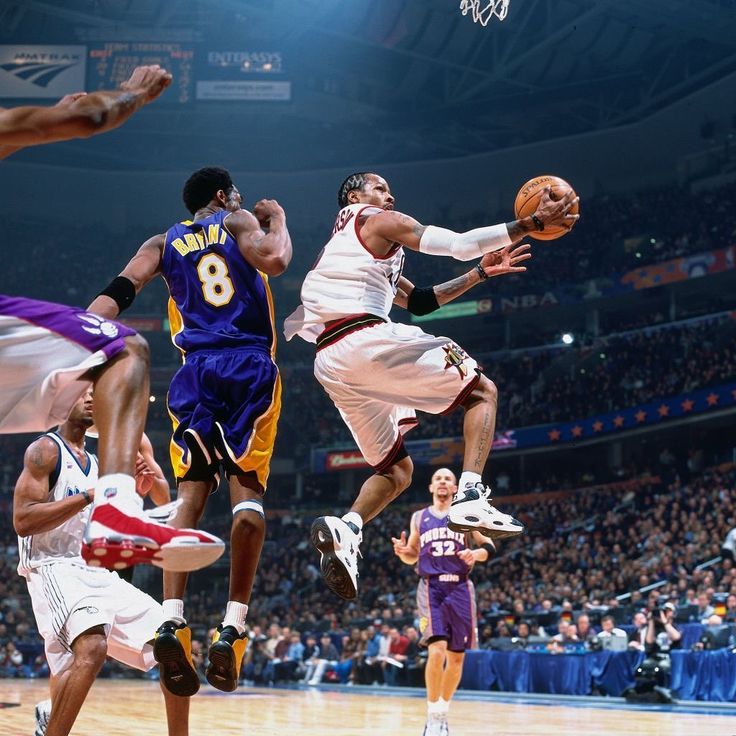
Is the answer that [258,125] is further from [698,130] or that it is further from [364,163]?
[698,130]

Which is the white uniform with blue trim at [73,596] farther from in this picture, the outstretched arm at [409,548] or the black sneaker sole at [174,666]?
the outstretched arm at [409,548]

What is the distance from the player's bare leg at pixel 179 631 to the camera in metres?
5.30

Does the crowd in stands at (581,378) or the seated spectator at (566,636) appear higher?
the crowd in stands at (581,378)

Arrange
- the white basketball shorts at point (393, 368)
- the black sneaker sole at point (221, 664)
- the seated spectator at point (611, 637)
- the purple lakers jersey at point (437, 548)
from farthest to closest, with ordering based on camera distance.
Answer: the seated spectator at point (611, 637) < the purple lakers jersey at point (437, 548) < the white basketball shorts at point (393, 368) < the black sneaker sole at point (221, 664)

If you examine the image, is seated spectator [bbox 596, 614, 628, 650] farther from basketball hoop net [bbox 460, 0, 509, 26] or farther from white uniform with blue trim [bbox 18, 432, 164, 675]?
white uniform with blue trim [bbox 18, 432, 164, 675]

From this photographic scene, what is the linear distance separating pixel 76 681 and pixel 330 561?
1576mm

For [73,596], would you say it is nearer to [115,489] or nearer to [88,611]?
[88,611]

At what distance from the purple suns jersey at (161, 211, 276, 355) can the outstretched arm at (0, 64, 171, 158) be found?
6.00 feet

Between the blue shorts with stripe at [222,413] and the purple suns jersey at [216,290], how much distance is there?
0.12m

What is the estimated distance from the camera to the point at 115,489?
381cm

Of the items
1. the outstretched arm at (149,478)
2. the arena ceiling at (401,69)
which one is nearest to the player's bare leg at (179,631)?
the outstretched arm at (149,478)

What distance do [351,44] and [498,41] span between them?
4.83m

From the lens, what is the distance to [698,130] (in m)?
34.8

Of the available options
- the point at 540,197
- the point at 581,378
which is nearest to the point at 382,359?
the point at 540,197
